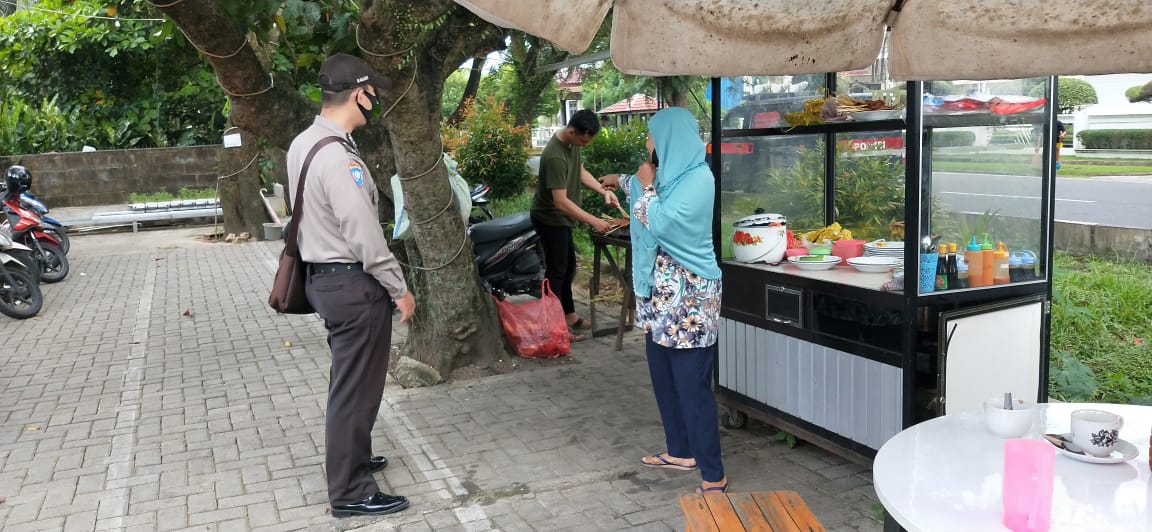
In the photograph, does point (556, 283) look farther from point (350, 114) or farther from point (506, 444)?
point (350, 114)

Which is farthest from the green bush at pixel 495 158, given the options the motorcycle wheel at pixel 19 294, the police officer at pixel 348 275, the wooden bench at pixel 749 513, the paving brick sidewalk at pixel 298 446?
the wooden bench at pixel 749 513

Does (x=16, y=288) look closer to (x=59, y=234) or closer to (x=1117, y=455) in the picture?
(x=59, y=234)

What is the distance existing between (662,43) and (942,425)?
4.56ft

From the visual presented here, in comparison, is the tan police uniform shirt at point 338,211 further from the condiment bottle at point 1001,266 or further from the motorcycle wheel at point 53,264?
the motorcycle wheel at point 53,264

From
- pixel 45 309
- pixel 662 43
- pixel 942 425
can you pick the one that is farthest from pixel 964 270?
pixel 45 309

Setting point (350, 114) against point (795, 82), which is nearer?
point (350, 114)

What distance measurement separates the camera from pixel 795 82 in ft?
15.8

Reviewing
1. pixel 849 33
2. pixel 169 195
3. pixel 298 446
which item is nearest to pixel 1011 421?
pixel 849 33

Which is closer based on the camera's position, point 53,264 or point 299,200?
point 299,200

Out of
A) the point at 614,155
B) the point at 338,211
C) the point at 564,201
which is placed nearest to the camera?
the point at 338,211

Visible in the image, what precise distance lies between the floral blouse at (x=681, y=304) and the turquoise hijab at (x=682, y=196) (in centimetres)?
5

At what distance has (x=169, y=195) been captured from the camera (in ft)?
61.0

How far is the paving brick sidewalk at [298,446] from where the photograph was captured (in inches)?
160

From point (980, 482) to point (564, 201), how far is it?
4.88 metres
